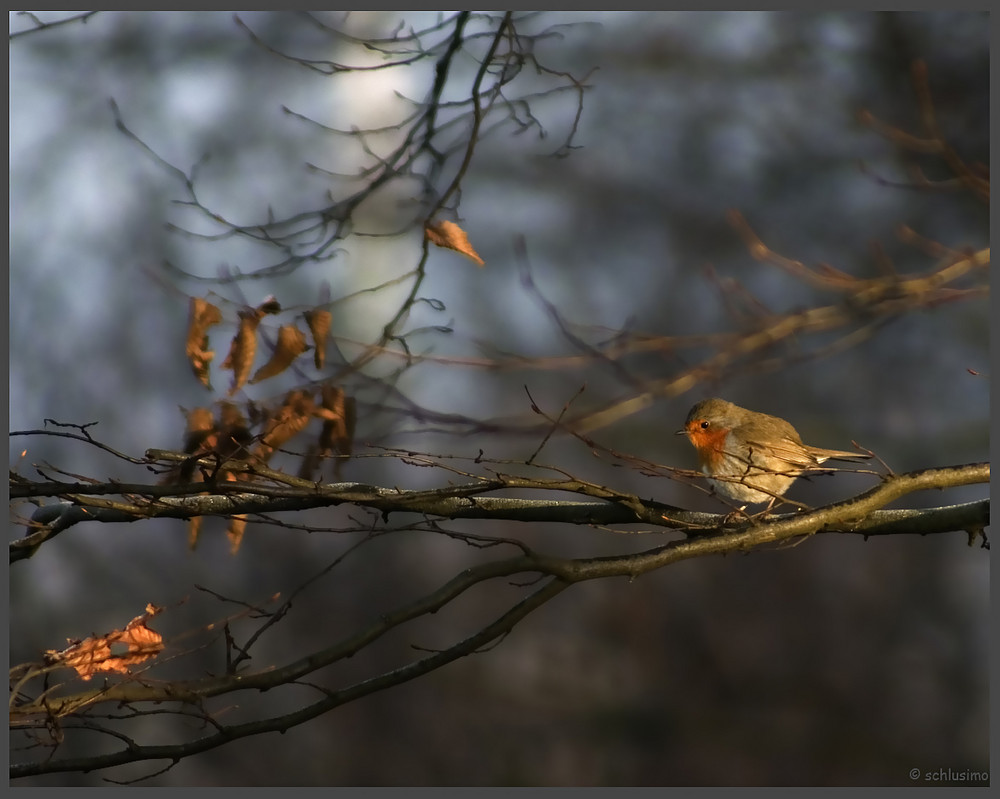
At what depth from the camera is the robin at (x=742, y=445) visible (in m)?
3.15

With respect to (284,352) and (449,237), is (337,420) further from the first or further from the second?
(449,237)

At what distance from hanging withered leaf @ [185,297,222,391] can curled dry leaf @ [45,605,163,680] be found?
0.58 metres

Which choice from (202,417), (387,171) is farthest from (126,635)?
(387,171)

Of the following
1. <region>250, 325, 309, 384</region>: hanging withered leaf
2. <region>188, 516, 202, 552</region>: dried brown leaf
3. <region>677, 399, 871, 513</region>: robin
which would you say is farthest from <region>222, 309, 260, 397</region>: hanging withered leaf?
<region>677, 399, 871, 513</region>: robin

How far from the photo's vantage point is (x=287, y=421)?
239cm

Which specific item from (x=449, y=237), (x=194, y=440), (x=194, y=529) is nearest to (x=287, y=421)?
(x=194, y=440)

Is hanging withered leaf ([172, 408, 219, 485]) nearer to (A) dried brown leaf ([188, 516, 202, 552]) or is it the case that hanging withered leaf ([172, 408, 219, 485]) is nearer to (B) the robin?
(A) dried brown leaf ([188, 516, 202, 552])

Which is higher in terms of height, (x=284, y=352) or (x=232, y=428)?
(x=284, y=352)

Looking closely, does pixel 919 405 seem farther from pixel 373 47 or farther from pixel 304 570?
pixel 373 47

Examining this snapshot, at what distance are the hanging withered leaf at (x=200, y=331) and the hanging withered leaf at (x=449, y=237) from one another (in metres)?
0.56

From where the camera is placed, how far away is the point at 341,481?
8.66ft

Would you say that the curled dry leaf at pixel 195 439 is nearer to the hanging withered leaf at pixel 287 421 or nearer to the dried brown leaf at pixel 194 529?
the hanging withered leaf at pixel 287 421

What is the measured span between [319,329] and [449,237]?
1.30 ft

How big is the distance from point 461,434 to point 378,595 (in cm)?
676
